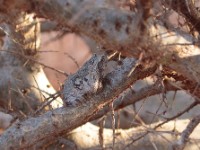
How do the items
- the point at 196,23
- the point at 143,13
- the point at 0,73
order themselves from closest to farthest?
the point at 143,13, the point at 196,23, the point at 0,73

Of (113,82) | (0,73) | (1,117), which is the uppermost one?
(0,73)

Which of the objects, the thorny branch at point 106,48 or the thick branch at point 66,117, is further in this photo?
the thick branch at point 66,117

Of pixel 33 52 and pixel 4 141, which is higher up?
pixel 33 52

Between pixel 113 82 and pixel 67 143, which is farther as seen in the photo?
pixel 67 143

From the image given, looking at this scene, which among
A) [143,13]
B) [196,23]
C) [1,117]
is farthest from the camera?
[1,117]

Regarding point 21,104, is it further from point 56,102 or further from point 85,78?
point 85,78

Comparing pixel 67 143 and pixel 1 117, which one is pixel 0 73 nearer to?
pixel 1 117

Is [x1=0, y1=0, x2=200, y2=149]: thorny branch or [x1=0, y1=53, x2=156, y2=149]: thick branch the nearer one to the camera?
[x1=0, y1=0, x2=200, y2=149]: thorny branch

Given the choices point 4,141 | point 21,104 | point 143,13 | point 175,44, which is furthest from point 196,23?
point 21,104

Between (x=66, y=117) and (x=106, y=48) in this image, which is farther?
(x=66, y=117)
